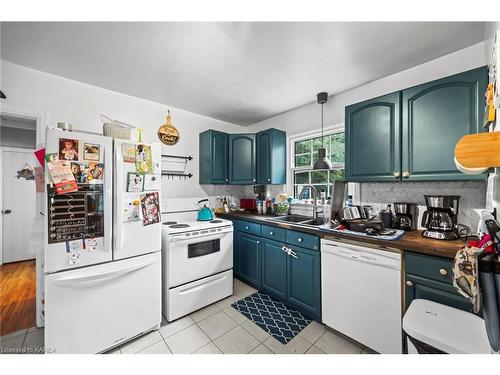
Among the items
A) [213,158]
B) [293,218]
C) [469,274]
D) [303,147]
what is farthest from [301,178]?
[469,274]

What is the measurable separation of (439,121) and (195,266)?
247 centimetres

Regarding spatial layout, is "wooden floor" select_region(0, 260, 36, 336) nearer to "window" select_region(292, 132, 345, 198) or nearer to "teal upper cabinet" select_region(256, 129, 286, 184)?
"teal upper cabinet" select_region(256, 129, 286, 184)

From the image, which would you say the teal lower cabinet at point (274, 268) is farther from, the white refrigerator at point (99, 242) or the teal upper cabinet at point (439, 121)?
the teal upper cabinet at point (439, 121)

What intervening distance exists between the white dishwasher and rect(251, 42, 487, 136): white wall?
159 cm

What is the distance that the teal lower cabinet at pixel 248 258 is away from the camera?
Result: 7.99 feet

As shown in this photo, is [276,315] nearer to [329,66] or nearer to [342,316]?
[342,316]

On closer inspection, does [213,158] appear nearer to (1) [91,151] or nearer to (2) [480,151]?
(1) [91,151]

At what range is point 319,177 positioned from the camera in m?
2.75

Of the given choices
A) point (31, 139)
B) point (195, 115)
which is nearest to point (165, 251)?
point (195, 115)

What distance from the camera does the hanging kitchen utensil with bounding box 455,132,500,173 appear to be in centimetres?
87

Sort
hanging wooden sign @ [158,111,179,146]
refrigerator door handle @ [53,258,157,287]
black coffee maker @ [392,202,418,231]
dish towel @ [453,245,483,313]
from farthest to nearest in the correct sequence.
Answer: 1. hanging wooden sign @ [158,111,179,146]
2. black coffee maker @ [392,202,418,231]
3. refrigerator door handle @ [53,258,157,287]
4. dish towel @ [453,245,483,313]

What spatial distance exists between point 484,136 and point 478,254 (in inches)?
21.2

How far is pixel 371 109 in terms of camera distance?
1851 mm

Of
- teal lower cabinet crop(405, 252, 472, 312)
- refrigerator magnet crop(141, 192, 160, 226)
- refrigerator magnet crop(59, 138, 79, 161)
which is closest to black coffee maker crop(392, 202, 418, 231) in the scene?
teal lower cabinet crop(405, 252, 472, 312)
